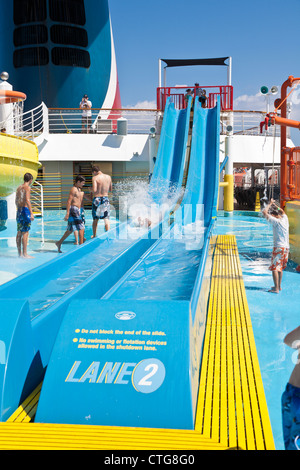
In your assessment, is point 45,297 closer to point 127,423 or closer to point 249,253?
point 127,423

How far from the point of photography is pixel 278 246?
486 cm

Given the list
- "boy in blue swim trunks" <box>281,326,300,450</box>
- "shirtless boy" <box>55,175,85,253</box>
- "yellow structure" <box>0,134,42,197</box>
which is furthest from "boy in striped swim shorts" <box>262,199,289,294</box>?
"yellow structure" <box>0,134,42,197</box>

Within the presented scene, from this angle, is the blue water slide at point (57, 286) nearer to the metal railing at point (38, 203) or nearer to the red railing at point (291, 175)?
the red railing at point (291, 175)

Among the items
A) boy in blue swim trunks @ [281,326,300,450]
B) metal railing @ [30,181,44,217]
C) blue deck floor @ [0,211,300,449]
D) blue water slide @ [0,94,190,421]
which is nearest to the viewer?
boy in blue swim trunks @ [281,326,300,450]

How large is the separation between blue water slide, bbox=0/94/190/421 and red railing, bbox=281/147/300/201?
2.00 meters

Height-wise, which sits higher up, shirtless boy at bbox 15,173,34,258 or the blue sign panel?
shirtless boy at bbox 15,173,34,258

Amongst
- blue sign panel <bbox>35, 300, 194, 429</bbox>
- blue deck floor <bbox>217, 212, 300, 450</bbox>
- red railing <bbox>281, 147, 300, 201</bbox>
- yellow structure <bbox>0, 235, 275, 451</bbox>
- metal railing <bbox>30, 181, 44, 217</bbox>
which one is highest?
red railing <bbox>281, 147, 300, 201</bbox>

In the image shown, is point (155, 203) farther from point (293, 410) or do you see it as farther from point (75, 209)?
point (293, 410)

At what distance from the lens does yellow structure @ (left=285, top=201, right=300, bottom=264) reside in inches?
244

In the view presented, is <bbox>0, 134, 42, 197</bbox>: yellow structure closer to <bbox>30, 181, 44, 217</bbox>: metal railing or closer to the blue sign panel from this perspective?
<bbox>30, 181, 44, 217</bbox>: metal railing

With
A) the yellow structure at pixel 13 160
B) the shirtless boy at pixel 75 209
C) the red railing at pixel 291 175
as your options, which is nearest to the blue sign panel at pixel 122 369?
the shirtless boy at pixel 75 209

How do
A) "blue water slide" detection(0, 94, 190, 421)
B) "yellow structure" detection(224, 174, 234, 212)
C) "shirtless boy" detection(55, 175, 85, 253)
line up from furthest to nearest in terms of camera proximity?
"yellow structure" detection(224, 174, 234, 212) < "shirtless boy" detection(55, 175, 85, 253) < "blue water slide" detection(0, 94, 190, 421)

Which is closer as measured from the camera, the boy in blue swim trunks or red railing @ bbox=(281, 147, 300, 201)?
the boy in blue swim trunks
